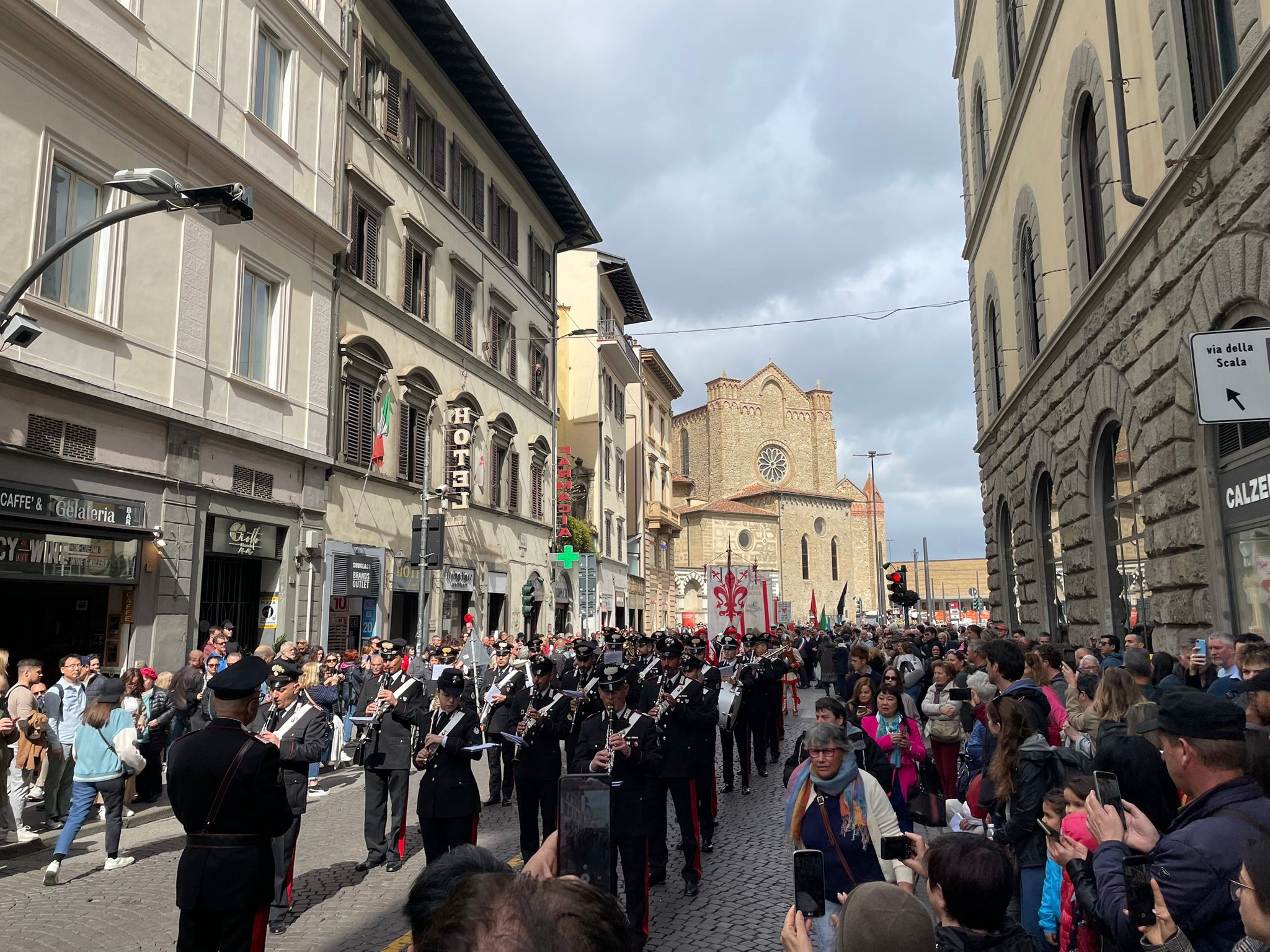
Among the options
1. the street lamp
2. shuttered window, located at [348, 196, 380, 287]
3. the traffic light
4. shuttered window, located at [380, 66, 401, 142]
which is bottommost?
the traffic light

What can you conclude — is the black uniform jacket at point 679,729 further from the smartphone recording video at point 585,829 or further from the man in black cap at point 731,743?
the smartphone recording video at point 585,829

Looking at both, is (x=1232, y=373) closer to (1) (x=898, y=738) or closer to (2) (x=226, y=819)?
(1) (x=898, y=738)

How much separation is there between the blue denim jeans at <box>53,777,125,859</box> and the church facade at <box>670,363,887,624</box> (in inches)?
2525

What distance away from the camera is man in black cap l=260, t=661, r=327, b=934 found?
24.1 ft

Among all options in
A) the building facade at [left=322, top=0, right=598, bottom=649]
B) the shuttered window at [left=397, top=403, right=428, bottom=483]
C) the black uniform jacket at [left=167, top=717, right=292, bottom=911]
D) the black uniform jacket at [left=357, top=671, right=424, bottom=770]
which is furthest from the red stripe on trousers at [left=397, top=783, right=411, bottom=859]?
the shuttered window at [left=397, top=403, right=428, bottom=483]

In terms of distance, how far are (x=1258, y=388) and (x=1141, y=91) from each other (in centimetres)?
829

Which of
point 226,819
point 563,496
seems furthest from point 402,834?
point 563,496

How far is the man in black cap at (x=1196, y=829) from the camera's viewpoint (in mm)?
2957

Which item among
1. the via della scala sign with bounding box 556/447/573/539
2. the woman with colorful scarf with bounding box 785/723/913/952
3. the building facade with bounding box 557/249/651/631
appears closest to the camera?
the woman with colorful scarf with bounding box 785/723/913/952

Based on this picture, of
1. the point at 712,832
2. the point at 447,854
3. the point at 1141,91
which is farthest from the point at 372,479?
the point at 447,854

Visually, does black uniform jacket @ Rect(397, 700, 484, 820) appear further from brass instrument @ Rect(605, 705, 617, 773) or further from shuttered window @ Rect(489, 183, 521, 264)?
shuttered window @ Rect(489, 183, 521, 264)

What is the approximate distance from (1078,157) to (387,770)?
1339cm

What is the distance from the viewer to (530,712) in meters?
8.73

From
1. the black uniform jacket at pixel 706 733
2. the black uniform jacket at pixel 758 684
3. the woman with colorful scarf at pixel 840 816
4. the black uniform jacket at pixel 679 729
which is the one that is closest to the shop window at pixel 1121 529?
the black uniform jacket at pixel 758 684
